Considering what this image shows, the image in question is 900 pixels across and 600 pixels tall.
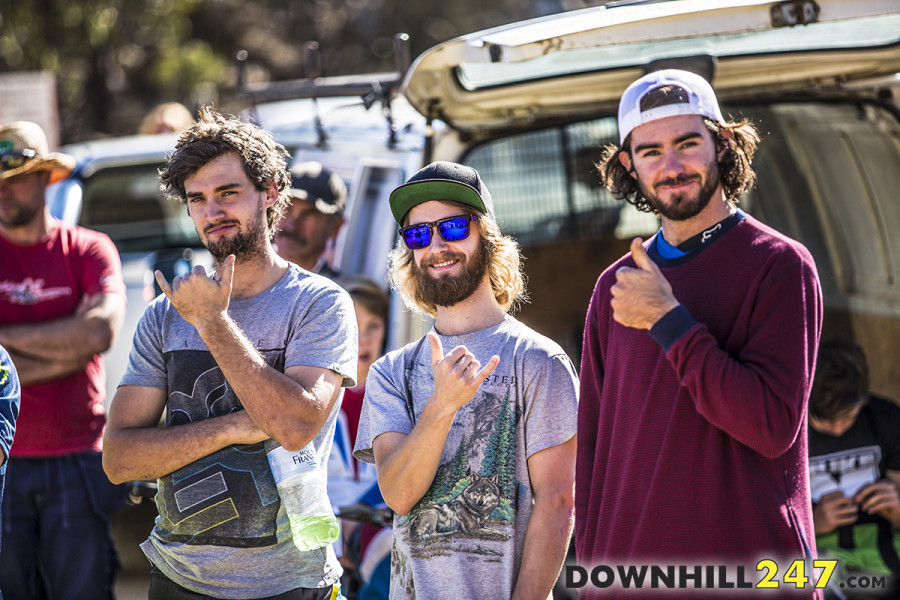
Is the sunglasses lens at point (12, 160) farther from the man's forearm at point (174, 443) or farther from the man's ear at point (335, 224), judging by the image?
the man's forearm at point (174, 443)

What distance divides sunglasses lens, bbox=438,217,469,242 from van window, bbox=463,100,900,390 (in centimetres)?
106

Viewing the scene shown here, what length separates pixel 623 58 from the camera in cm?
373

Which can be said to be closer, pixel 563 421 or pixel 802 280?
pixel 802 280

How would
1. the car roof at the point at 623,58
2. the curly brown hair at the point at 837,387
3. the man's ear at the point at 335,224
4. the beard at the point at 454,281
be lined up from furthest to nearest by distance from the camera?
the man's ear at the point at 335,224, the curly brown hair at the point at 837,387, the car roof at the point at 623,58, the beard at the point at 454,281

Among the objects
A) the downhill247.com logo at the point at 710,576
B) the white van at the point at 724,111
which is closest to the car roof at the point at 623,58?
the white van at the point at 724,111

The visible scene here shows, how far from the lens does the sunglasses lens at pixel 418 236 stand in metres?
2.95

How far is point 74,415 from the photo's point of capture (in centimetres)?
412

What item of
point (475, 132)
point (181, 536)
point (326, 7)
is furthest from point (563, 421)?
point (326, 7)

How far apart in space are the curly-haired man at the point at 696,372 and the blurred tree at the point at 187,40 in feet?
23.3

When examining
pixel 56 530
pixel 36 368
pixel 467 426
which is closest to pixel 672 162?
pixel 467 426

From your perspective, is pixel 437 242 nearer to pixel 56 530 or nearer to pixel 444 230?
pixel 444 230

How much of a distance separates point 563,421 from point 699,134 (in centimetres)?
84

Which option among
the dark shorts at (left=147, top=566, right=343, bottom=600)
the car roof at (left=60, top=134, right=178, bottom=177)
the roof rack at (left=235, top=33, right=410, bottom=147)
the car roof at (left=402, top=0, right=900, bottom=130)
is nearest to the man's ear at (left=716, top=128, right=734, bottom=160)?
the car roof at (left=402, top=0, right=900, bottom=130)

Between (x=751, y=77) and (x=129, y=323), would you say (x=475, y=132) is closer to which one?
(x=751, y=77)
